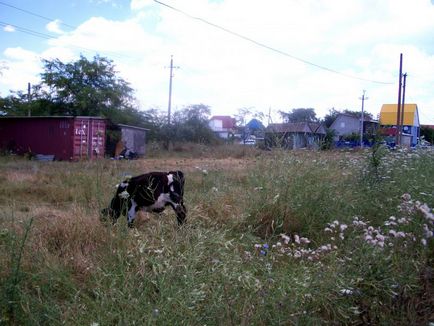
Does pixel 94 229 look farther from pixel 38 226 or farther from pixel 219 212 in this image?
pixel 219 212

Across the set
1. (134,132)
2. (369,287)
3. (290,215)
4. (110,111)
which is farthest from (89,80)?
(369,287)

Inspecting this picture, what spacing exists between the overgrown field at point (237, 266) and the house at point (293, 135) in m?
1.18

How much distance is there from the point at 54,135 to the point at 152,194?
18078mm

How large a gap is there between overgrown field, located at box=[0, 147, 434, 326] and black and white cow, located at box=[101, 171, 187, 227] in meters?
0.17

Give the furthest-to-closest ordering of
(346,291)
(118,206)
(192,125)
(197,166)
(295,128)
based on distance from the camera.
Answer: (192,125) → (197,166) → (295,128) → (118,206) → (346,291)

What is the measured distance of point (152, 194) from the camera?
4.68 m

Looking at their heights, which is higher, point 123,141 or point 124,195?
point 123,141

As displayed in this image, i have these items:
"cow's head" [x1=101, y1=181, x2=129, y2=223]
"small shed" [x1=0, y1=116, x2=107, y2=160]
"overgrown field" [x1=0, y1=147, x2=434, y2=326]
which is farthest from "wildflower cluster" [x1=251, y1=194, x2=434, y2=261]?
"small shed" [x1=0, y1=116, x2=107, y2=160]

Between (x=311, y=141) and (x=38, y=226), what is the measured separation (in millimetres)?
4611

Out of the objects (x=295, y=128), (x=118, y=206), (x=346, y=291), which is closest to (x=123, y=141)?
(x=295, y=128)

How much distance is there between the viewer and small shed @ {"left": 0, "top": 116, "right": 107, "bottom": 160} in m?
20.4

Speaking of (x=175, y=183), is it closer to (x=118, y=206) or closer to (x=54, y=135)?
(x=118, y=206)

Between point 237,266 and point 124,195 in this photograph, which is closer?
point 237,266

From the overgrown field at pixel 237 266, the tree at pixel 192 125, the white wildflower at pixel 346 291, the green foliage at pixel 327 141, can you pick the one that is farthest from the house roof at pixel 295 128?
the tree at pixel 192 125
